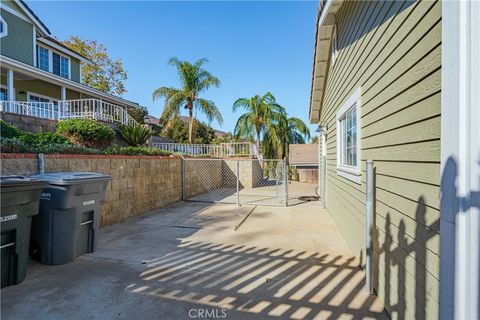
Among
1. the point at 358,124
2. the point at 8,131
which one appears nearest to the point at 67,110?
the point at 8,131

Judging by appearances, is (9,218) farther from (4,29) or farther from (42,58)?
(42,58)

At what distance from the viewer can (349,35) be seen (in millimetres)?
4496

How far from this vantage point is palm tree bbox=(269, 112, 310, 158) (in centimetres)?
2119

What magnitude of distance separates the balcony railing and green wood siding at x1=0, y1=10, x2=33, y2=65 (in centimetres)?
268

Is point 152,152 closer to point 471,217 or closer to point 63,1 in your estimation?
point 63,1

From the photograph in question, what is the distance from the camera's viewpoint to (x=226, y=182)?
46.4 feet

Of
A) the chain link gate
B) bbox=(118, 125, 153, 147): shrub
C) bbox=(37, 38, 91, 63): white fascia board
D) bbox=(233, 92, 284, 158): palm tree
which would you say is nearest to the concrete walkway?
the chain link gate

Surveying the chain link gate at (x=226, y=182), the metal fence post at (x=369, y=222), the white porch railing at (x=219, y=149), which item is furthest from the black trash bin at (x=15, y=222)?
the white porch railing at (x=219, y=149)

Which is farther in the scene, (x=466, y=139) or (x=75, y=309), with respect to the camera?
(x=75, y=309)

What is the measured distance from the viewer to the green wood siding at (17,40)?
11823 millimetres

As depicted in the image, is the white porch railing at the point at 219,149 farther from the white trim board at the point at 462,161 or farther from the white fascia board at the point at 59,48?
the white trim board at the point at 462,161

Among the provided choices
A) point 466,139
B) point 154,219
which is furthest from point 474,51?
point 154,219

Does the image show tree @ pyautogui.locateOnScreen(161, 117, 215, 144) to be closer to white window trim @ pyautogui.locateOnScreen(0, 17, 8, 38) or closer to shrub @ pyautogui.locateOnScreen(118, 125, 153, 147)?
shrub @ pyautogui.locateOnScreen(118, 125, 153, 147)

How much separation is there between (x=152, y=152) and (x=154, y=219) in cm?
272
